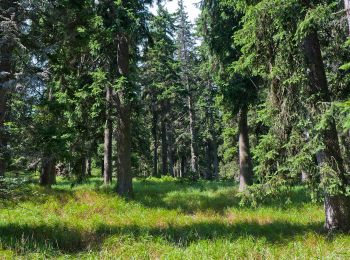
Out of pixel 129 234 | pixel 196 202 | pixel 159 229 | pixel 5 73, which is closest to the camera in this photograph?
pixel 5 73

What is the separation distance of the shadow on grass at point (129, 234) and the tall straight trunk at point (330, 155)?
1.96ft

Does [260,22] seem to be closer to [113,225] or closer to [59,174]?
[113,225]

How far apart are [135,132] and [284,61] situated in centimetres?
1997

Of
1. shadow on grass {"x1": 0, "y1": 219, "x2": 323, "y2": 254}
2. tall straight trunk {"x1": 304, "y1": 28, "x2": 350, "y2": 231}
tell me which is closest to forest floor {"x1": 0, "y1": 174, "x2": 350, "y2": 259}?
shadow on grass {"x1": 0, "y1": 219, "x2": 323, "y2": 254}

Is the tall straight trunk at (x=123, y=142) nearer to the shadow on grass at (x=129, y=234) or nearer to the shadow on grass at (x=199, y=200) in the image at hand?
the shadow on grass at (x=199, y=200)

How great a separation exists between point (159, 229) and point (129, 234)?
151 cm

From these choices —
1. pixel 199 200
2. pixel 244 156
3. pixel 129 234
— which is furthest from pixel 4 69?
pixel 244 156

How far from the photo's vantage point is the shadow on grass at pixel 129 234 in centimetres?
847

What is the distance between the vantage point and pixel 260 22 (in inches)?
376

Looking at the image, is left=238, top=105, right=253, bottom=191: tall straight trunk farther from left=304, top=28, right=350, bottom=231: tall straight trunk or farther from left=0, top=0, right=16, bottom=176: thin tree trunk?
left=0, top=0, right=16, bottom=176: thin tree trunk

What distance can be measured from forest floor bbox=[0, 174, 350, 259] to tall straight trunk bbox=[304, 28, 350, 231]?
0.56 metres

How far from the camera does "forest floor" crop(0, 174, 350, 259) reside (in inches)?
312

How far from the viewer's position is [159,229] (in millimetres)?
10516

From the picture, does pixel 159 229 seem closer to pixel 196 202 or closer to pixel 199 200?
pixel 196 202
